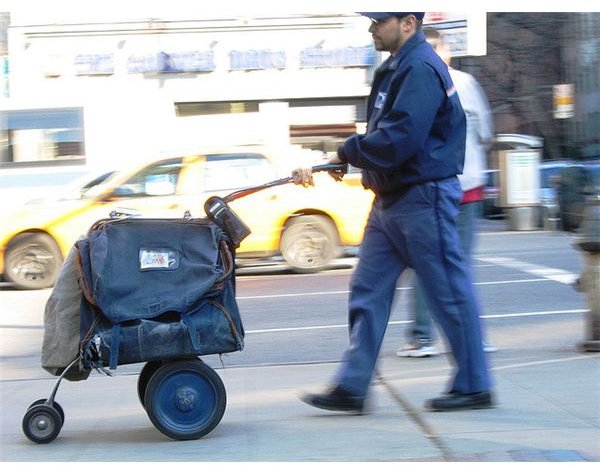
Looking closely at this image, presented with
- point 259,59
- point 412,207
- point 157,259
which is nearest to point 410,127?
point 412,207

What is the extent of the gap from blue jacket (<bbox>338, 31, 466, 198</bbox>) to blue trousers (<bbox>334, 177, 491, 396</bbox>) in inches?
3.9

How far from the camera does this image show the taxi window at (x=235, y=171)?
40.9 feet

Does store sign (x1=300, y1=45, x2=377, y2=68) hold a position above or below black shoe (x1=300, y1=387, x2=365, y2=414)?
above

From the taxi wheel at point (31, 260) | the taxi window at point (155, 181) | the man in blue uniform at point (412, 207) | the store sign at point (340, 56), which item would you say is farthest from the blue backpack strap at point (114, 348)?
the store sign at point (340, 56)

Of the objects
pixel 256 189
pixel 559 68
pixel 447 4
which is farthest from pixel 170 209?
pixel 559 68

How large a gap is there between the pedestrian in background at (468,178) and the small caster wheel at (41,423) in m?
2.57

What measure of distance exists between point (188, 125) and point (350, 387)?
744 inches

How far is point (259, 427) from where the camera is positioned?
5039 mm

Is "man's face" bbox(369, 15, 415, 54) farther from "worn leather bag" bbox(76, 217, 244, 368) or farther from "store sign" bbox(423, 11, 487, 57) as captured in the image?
"store sign" bbox(423, 11, 487, 57)

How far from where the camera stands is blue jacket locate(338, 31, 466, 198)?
4801mm

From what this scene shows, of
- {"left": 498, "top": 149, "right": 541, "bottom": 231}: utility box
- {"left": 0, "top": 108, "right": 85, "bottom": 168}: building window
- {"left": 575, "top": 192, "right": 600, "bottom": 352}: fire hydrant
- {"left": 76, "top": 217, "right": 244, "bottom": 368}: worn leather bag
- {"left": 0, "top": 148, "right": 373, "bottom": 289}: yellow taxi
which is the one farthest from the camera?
{"left": 498, "top": 149, "right": 541, "bottom": 231}: utility box

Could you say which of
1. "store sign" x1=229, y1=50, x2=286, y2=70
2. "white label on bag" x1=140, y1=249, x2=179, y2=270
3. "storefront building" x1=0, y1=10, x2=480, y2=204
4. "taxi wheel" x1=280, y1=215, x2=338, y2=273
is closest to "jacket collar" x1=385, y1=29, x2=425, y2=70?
"white label on bag" x1=140, y1=249, x2=179, y2=270

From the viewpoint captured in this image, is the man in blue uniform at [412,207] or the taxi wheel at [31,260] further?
the taxi wheel at [31,260]

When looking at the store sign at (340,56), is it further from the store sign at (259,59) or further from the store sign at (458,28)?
the store sign at (458,28)
